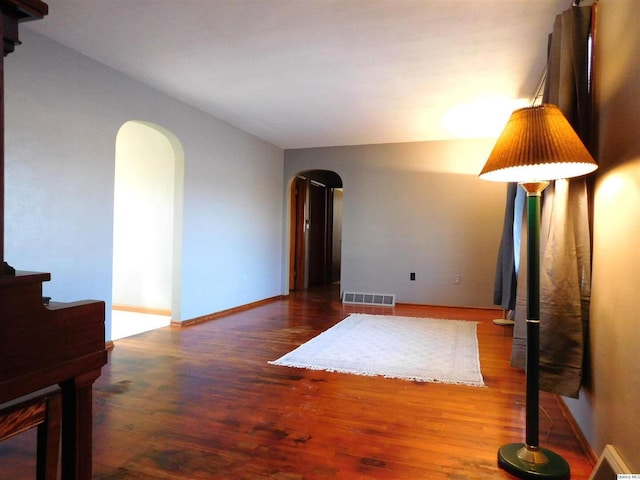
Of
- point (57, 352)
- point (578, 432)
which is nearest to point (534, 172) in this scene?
point (578, 432)

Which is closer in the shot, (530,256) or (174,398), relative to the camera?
(530,256)

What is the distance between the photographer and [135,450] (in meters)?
1.79

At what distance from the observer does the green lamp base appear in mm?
1579

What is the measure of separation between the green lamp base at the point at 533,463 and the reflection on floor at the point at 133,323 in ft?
11.3

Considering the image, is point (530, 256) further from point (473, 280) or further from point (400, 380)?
point (473, 280)

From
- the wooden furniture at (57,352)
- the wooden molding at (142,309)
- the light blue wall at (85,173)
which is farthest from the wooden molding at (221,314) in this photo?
the wooden furniture at (57,352)

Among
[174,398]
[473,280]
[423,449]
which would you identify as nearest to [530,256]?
[423,449]

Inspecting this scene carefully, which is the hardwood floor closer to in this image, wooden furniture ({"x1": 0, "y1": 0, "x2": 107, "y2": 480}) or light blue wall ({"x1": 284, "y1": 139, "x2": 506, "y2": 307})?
wooden furniture ({"x1": 0, "y1": 0, "x2": 107, "y2": 480})

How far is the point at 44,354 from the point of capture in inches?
37.7

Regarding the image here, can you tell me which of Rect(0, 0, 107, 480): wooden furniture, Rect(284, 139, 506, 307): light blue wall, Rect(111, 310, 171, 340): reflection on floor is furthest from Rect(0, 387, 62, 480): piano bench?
Rect(284, 139, 506, 307): light blue wall

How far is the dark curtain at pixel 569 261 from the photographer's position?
5.98 feet

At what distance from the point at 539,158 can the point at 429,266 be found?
4.52m

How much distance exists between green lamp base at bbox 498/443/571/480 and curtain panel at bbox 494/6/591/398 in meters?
0.30

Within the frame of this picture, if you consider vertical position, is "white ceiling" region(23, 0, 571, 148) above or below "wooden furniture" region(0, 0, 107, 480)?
above
